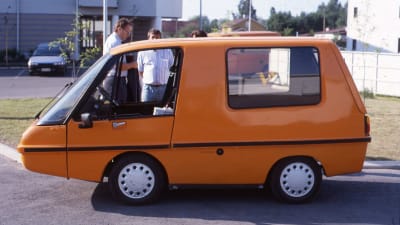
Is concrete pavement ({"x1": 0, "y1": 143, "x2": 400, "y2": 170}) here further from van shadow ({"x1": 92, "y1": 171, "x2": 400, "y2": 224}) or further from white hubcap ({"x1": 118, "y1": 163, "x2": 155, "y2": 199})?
white hubcap ({"x1": 118, "y1": 163, "x2": 155, "y2": 199})

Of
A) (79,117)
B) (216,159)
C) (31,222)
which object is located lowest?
(31,222)

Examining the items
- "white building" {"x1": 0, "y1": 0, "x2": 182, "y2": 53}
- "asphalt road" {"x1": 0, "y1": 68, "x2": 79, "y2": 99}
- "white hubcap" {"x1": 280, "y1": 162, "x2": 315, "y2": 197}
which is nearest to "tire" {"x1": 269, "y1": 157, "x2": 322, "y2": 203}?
"white hubcap" {"x1": 280, "y1": 162, "x2": 315, "y2": 197}

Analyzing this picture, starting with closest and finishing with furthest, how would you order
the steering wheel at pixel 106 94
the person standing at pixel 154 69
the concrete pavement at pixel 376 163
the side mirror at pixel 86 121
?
the side mirror at pixel 86 121 → the steering wheel at pixel 106 94 → the person standing at pixel 154 69 → the concrete pavement at pixel 376 163

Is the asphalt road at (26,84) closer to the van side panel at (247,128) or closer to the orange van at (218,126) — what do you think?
the orange van at (218,126)

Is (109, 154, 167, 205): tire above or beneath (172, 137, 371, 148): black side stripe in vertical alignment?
beneath

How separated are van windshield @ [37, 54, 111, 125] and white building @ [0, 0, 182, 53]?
32873mm

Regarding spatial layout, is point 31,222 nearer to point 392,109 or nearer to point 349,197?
point 349,197

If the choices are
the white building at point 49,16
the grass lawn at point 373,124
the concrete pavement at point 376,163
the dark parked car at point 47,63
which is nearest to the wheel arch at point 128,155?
the concrete pavement at point 376,163

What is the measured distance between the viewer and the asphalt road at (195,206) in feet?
21.9

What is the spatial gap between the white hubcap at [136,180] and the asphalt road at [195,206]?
0.16 m

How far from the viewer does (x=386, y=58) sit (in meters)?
23.9

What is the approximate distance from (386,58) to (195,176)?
18310 millimetres

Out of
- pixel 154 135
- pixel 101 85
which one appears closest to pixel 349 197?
pixel 154 135

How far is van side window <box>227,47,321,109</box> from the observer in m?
7.06
